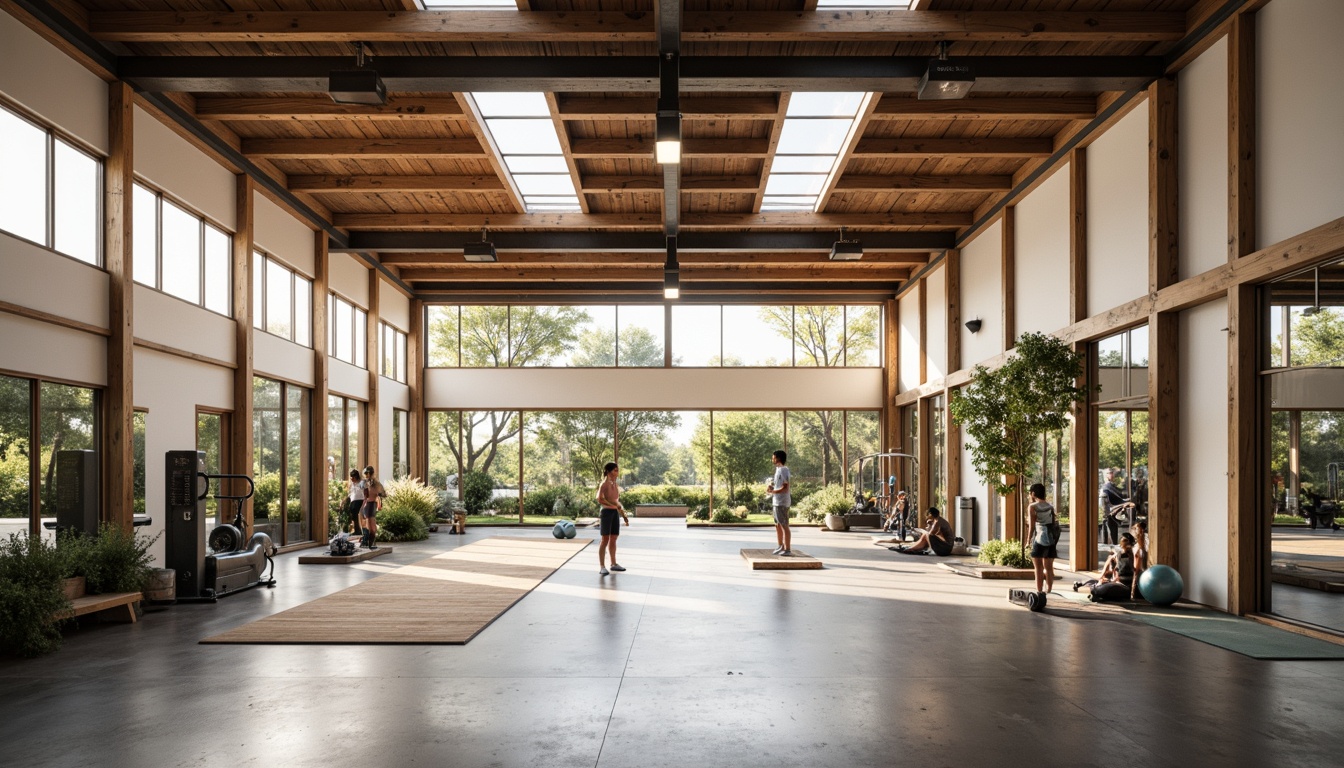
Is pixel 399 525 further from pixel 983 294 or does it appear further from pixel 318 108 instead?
pixel 983 294

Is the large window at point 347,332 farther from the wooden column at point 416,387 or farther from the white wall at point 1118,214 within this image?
the white wall at point 1118,214

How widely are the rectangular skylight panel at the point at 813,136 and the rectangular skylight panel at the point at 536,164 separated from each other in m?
3.01

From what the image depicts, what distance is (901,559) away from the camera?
13734mm

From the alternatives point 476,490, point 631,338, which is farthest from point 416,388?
point 631,338

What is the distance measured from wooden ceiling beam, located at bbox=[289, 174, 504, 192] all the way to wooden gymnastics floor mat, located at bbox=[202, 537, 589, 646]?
5452 millimetres

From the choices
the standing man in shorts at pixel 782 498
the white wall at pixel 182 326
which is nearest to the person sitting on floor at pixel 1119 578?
the standing man in shorts at pixel 782 498

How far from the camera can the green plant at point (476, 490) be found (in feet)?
72.0

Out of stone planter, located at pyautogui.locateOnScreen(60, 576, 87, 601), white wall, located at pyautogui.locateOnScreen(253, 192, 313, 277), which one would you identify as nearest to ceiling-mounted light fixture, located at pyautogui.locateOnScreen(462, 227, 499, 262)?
white wall, located at pyautogui.locateOnScreen(253, 192, 313, 277)

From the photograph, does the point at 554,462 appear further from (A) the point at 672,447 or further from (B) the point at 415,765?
(B) the point at 415,765

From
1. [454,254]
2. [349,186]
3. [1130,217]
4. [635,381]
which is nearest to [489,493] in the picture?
[635,381]

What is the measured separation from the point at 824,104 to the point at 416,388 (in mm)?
14081

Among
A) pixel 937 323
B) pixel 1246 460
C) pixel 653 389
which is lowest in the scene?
pixel 1246 460

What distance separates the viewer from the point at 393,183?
44.1ft

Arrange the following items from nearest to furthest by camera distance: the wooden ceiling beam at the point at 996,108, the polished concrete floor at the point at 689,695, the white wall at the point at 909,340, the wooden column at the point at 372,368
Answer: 1. the polished concrete floor at the point at 689,695
2. the wooden ceiling beam at the point at 996,108
3. the wooden column at the point at 372,368
4. the white wall at the point at 909,340
